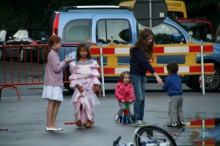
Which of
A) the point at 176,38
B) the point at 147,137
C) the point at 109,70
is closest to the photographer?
the point at 147,137

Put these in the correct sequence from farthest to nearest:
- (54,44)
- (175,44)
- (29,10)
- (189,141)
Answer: (29,10) → (175,44) → (54,44) → (189,141)

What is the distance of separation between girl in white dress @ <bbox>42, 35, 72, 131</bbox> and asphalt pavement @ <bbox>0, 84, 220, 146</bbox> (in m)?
0.28

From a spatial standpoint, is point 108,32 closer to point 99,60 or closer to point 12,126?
point 99,60

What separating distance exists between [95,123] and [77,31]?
590 centimetres

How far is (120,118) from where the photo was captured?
44.0ft

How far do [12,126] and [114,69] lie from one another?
5490mm

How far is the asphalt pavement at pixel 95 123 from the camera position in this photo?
11375 mm

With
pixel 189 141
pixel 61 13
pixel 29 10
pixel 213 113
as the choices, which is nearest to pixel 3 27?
pixel 29 10

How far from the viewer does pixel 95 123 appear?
43.9ft

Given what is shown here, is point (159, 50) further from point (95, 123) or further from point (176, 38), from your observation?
point (95, 123)

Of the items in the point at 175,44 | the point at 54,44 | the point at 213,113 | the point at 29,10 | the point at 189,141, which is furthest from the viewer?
the point at 29,10

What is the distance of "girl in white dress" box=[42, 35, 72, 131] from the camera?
12.5m

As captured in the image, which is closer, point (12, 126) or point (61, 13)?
point (12, 126)

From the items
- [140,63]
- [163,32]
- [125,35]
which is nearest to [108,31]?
[125,35]
